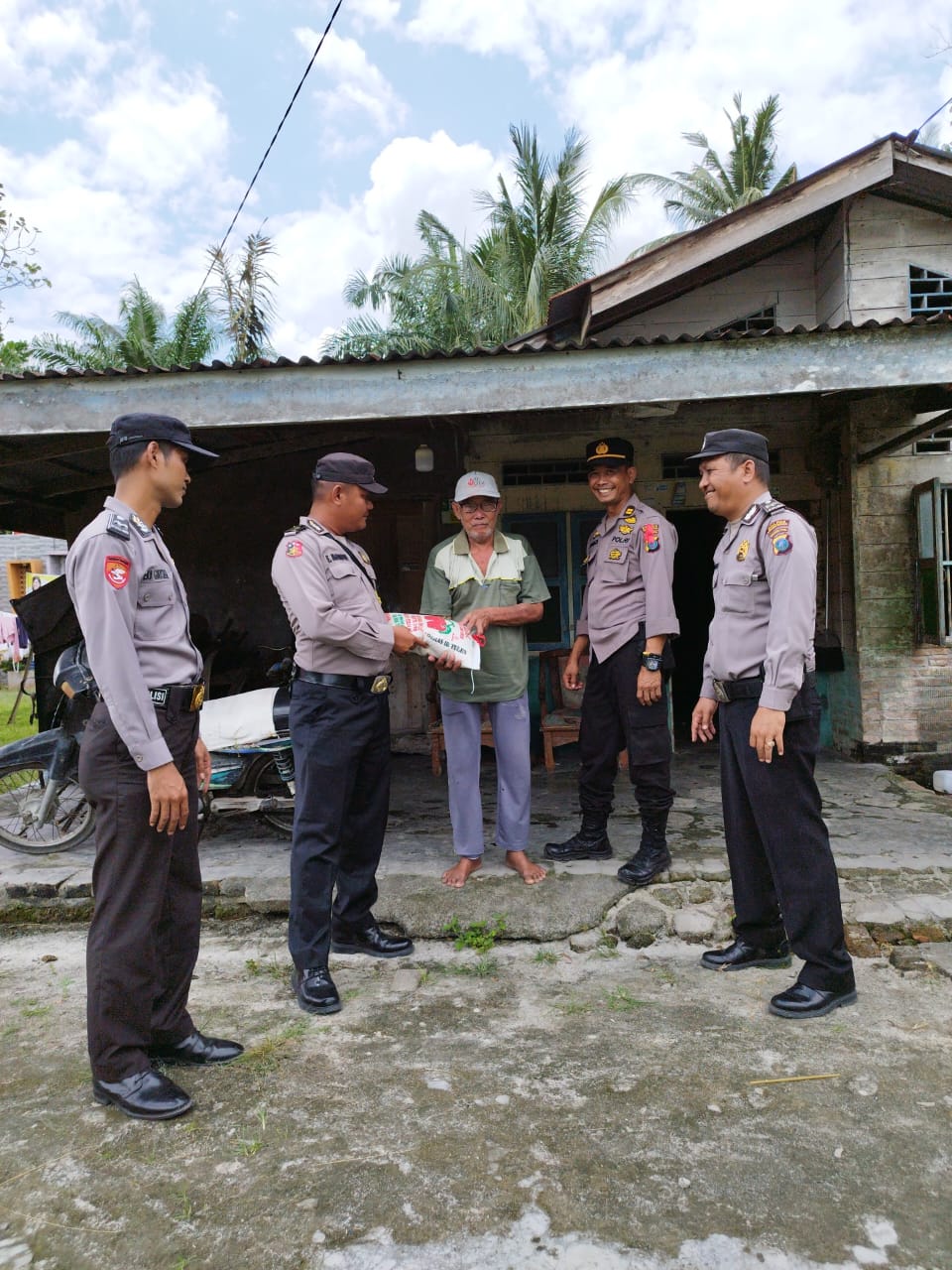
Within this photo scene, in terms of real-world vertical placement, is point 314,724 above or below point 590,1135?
above

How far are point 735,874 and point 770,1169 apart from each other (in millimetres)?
1196

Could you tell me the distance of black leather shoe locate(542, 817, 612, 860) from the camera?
4.18 meters

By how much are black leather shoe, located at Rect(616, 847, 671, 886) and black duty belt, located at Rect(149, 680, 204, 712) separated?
2146 millimetres

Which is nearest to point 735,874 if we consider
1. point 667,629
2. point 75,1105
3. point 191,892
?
point 667,629

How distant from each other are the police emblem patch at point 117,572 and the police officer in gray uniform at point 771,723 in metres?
1.98

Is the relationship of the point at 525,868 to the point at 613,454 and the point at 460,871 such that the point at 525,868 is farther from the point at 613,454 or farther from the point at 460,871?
the point at 613,454

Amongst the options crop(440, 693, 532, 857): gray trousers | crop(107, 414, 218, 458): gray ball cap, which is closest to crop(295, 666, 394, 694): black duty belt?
crop(440, 693, 532, 857): gray trousers

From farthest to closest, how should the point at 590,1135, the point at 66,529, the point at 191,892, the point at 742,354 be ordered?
the point at 66,529
the point at 742,354
the point at 191,892
the point at 590,1135

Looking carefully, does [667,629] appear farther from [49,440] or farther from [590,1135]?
[49,440]

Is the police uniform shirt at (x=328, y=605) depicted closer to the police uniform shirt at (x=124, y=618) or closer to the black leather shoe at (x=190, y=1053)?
the police uniform shirt at (x=124, y=618)

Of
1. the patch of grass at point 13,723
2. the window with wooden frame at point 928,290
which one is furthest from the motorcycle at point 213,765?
the window with wooden frame at point 928,290

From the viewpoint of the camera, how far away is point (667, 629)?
3.78 meters

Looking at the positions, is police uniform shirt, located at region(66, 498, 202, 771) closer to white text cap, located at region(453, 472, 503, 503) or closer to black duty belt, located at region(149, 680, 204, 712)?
black duty belt, located at region(149, 680, 204, 712)

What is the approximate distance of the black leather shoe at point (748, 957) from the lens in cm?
329
